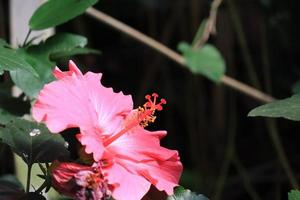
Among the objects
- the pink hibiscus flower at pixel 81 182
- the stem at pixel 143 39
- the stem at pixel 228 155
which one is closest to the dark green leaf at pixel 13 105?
the pink hibiscus flower at pixel 81 182

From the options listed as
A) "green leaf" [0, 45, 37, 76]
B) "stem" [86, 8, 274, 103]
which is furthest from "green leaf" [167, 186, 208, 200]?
"stem" [86, 8, 274, 103]

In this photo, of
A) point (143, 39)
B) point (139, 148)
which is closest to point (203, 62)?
point (143, 39)

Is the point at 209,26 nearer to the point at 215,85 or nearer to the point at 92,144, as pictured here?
Result: the point at 215,85

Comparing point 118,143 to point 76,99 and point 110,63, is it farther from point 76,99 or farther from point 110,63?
point 110,63

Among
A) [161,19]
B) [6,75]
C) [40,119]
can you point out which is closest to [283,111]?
[40,119]

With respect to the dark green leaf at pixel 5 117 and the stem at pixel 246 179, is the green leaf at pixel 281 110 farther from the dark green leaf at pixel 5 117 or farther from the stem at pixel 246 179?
the stem at pixel 246 179

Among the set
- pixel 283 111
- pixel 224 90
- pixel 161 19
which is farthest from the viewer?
pixel 161 19
